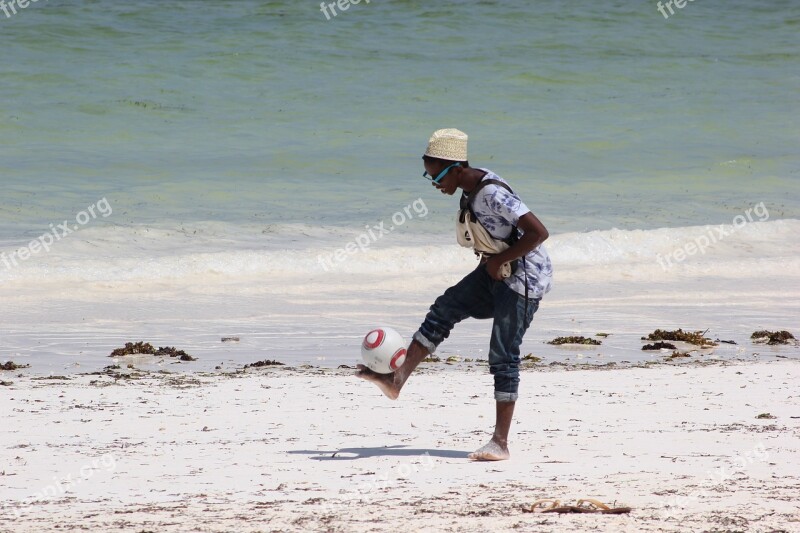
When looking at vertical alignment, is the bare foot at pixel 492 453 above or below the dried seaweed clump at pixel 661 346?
above

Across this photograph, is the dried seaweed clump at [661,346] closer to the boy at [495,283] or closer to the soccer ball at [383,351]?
the boy at [495,283]

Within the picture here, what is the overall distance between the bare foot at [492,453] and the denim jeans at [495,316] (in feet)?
0.73

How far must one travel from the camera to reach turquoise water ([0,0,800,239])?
61.1 feet

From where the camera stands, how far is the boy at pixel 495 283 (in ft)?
16.5

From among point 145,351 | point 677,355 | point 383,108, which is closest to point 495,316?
point 677,355

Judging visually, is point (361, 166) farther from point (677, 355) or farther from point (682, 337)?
point (677, 355)

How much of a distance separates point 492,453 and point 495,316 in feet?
2.10

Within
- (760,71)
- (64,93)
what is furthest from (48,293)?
(760,71)

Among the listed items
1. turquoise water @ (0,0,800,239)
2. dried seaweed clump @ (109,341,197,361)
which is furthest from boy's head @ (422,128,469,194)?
turquoise water @ (0,0,800,239)

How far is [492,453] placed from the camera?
205 inches

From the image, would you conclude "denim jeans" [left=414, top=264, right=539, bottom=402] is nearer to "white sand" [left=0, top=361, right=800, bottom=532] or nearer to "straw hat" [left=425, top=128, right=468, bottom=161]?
"white sand" [left=0, top=361, right=800, bottom=532]

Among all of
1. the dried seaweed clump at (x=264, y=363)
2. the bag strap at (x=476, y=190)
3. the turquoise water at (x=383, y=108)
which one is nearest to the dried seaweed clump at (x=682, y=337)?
the dried seaweed clump at (x=264, y=363)

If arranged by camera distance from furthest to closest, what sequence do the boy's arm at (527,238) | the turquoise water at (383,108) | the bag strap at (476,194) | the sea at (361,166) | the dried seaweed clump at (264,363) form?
the turquoise water at (383,108) → the sea at (361,166) → the dried seaweed clump at (264,363) → the bag strap at (476,194) → the boy's arm at (527,238)

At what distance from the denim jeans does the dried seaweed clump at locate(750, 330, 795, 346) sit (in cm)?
468
